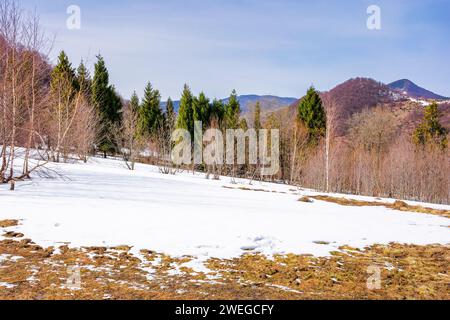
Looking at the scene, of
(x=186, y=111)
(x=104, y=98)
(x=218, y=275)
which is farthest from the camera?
(x=186, y=111)

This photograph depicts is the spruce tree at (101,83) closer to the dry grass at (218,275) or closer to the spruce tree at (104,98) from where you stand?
the spruce tree at (104,98)

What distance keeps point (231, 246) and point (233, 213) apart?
2.66 m

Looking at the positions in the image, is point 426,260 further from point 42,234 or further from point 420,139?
point 420,139

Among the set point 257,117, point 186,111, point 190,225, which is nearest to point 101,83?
point 186,111

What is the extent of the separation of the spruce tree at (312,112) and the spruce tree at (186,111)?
12514mm

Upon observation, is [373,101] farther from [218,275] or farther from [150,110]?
[218,275]

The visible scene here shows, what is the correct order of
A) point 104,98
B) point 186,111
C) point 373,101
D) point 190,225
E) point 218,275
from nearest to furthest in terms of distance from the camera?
1. point 218,275
2. point 190,225
3. point 104,98
4. point 186,111
5. point 373,101

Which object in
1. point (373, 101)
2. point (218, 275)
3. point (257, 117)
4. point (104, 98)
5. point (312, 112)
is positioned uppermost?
point (373, 101)

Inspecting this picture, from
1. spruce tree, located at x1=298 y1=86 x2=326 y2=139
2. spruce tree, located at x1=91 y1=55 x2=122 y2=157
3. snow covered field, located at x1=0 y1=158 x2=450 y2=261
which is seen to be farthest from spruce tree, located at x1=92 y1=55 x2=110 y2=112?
snow covered field, located at x1=0 y1=158 x2=450 y2=261

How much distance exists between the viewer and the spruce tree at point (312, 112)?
38.1 m

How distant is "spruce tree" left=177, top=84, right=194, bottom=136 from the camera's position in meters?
39.5

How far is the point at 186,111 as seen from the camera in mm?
40188

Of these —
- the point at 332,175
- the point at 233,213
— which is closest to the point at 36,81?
the point at 233,213

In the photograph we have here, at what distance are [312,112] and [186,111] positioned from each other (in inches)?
569
